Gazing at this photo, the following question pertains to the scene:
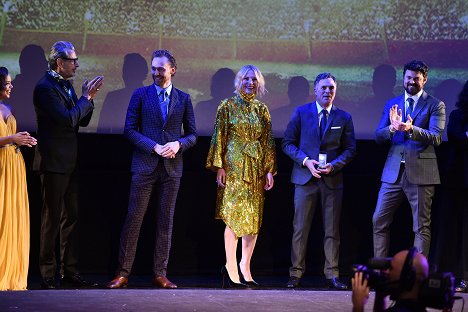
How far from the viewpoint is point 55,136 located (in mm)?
5734

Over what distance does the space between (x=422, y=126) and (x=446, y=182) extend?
0.66 meters

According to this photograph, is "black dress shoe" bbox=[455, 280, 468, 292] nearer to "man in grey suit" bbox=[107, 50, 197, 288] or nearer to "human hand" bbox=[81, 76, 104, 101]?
"man in grey suit" bbox=[107, 50, 197, 288]

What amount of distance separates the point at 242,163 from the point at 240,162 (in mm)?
17

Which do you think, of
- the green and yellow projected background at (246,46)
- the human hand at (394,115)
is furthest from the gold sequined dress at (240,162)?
the human hand at (394,115)

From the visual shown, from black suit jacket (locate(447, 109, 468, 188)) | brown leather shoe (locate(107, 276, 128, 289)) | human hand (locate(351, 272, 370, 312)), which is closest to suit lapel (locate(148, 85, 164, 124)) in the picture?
brown leather shoe (locate(107, 276, 128, 289))

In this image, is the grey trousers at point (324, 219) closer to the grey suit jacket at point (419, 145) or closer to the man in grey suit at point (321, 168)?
the man in grey suit at point (321, 168)

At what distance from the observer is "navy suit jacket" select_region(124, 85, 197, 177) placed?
5961 mm

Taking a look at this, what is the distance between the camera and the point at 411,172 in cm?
614

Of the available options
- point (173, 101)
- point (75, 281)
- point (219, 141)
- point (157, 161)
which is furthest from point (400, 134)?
point (75, 281)

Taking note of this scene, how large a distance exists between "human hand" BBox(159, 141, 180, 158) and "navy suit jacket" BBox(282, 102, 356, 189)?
3.09ft

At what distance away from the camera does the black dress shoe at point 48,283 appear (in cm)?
568

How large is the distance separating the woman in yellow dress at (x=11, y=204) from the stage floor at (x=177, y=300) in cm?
25

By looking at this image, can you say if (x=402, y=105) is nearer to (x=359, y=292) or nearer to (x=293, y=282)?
(x=293, y=282)

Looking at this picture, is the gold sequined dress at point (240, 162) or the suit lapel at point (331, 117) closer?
the gold sequined dress at point (240, 162)
